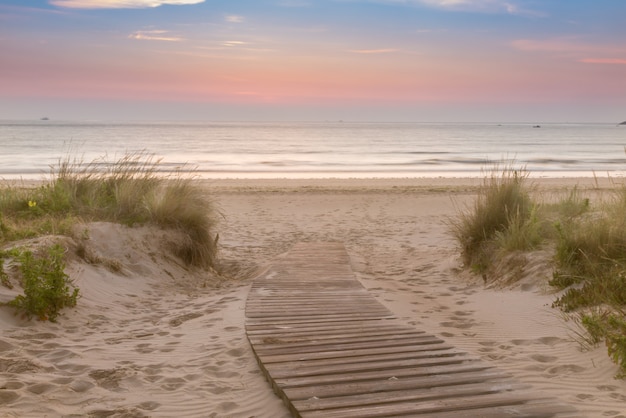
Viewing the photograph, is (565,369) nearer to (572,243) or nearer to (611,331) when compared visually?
(611,331)

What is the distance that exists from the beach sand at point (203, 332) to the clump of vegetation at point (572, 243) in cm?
22

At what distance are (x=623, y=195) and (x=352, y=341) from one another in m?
4.33

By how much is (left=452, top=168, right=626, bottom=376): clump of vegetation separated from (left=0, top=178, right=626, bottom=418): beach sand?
0.22m

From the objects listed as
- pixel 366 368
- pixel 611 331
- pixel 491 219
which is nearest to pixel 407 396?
pixel 366 368

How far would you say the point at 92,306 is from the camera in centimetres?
622

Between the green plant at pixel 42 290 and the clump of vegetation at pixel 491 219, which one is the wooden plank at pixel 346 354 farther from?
the clump of vegetation at pixel 491 219

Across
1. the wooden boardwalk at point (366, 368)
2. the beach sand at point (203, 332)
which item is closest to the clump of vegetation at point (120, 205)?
the beach sand at point (203, 332)

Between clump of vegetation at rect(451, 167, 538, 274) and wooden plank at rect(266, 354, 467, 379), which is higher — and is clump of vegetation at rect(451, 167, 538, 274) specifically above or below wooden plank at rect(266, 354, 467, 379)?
above

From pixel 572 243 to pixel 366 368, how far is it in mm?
3507

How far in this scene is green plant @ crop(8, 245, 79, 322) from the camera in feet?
17.9

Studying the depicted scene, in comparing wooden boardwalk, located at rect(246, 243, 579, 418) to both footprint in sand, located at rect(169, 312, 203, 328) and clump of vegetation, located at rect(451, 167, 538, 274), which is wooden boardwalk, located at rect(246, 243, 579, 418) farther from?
clump of vegetation, located at rect(451, 167, 538, 274)

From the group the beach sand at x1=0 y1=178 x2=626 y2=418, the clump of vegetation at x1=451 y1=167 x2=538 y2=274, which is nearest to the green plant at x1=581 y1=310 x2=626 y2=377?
the beach sand at x1=0 y1=178 x2=626 y2=418

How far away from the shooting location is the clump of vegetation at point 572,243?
5008 millimetres

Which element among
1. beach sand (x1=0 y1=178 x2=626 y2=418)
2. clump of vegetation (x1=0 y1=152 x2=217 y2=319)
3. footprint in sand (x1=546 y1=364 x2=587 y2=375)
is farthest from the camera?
clump of vegetation (x1=0 y1=152 x2=217 y2=319)
